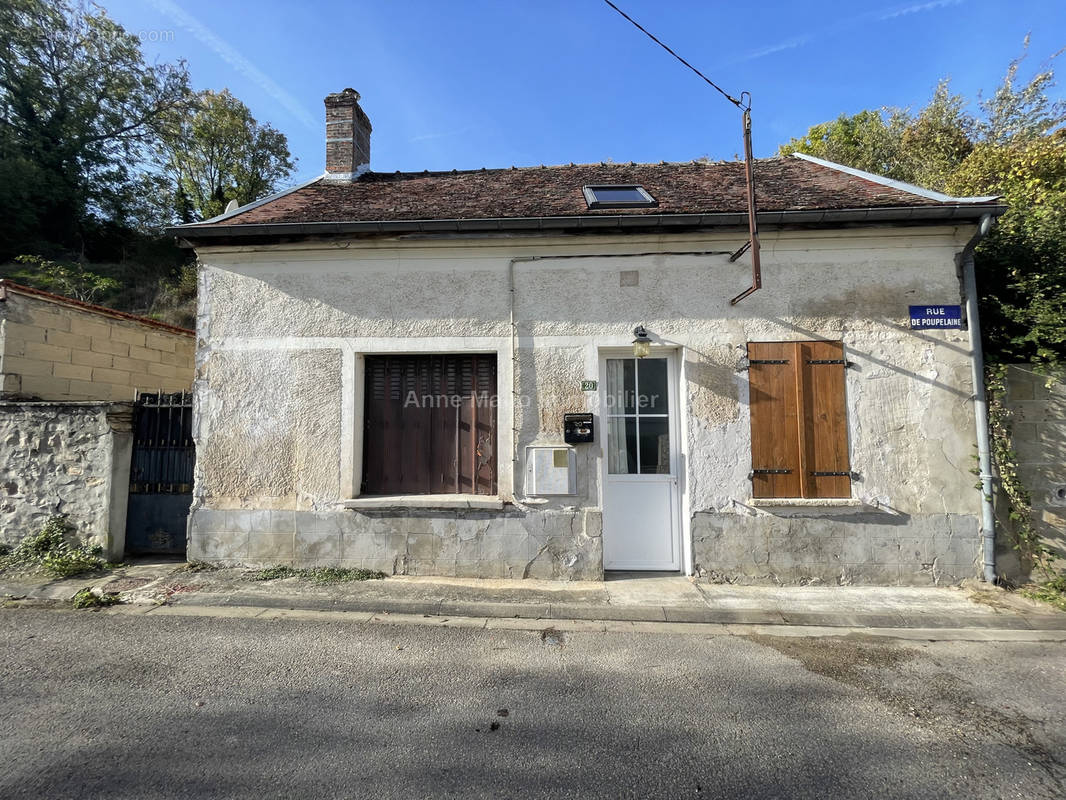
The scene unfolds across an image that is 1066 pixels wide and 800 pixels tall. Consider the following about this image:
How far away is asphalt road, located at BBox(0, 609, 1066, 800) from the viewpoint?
2213 mm

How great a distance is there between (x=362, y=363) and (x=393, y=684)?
332 centimetres

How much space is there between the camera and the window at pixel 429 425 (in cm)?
528

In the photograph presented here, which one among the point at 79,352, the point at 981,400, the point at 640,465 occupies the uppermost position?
the point at 79,352

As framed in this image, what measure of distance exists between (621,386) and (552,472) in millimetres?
1218

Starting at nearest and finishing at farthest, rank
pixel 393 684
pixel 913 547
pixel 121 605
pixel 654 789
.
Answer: pixel 654 789 < pixel 393 684 < pixel 121 605 < pixel 913 547

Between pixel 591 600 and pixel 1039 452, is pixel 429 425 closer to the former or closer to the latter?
pixel 591 600

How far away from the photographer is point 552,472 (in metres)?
4.97

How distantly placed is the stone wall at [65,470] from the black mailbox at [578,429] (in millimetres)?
4892

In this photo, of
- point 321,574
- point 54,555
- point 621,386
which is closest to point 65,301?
point 54,555

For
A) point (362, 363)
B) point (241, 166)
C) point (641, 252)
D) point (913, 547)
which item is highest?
point (241, 166)

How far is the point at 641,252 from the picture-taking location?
517 centimetres

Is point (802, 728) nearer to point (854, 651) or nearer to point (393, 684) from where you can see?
point (854, 651)

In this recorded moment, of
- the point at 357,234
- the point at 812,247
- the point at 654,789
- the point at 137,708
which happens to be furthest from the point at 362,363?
the point at 812,247

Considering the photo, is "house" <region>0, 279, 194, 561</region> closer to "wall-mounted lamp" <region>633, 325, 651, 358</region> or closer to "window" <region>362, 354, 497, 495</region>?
"window" <region>362, 354, 497, 495</region>
